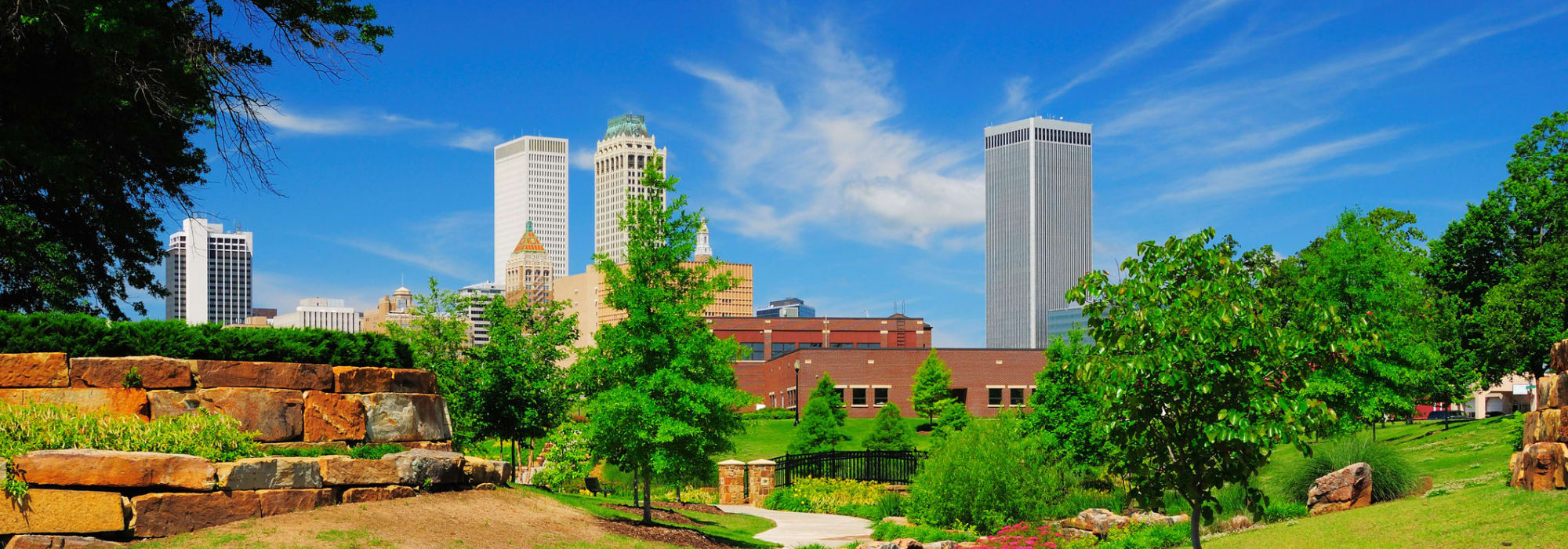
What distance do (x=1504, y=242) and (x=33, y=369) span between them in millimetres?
49821


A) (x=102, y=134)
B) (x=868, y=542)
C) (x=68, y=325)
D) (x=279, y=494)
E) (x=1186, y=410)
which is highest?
(x=102, y=134)

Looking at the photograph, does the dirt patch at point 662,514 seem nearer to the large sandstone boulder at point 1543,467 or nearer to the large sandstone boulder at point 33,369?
the large sandstone boulder at point 33,369

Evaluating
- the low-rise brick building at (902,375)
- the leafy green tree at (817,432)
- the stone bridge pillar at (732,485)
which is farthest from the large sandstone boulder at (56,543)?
the low-rise brick building at (902,375)

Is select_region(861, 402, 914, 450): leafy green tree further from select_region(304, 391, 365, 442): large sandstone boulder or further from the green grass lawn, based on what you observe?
select_region(304, 391, 365, 442): large sandstone boulder

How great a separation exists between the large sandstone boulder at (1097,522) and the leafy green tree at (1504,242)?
25.7m

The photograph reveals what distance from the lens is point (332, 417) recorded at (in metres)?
15.1

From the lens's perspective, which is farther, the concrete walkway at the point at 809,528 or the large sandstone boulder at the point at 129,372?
the concrete walkway at the point at 809,528

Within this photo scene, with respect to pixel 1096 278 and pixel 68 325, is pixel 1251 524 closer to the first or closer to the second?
pixel 1096 278

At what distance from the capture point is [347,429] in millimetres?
15211

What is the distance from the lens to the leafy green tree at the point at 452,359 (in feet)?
78.6

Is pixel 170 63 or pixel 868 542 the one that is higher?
pixel 170 63

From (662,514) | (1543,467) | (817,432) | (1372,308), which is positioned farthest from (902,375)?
(1543,467)

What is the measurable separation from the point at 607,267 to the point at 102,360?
8091 millimetres

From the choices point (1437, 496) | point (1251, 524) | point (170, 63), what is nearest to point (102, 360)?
point (170, 63)
